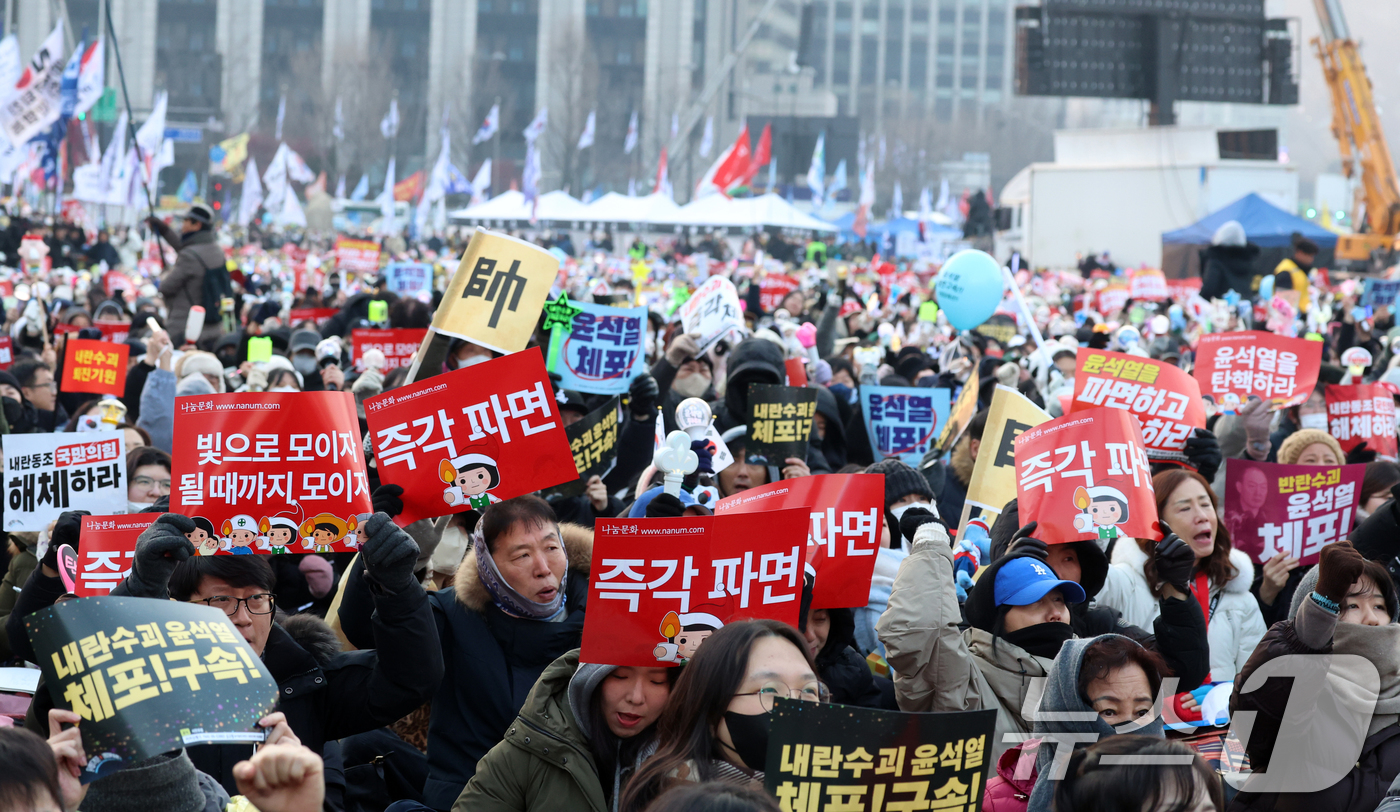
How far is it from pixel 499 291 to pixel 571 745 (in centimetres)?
306

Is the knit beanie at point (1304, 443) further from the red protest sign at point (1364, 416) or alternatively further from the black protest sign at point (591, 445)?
the black protest sign at point (591, 445)

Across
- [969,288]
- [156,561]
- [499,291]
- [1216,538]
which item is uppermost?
[969,288]

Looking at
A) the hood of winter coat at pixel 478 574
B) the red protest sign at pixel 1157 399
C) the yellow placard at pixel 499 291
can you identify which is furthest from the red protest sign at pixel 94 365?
the red protest sign at pixel 1157 399

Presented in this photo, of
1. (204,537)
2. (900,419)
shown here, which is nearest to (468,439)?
(204,537)

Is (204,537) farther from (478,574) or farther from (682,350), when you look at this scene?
(682,350)

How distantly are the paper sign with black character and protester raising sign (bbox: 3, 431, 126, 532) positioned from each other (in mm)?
3038

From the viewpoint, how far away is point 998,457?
5.63 m

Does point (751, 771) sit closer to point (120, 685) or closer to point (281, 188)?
point (120, 685)

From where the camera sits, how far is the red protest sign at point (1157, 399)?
6.32 metres

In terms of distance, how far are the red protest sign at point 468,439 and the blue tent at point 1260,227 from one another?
85.4 feet

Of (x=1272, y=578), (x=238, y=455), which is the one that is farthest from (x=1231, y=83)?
(x=238, y=455)

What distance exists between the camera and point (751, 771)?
2.90 metres

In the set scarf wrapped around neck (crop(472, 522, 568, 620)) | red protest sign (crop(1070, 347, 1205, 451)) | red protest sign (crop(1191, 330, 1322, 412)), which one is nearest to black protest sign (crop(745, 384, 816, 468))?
red protest sign (crop(1070, 347, 1205, 451))

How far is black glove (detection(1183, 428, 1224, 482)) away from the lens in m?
5.94
